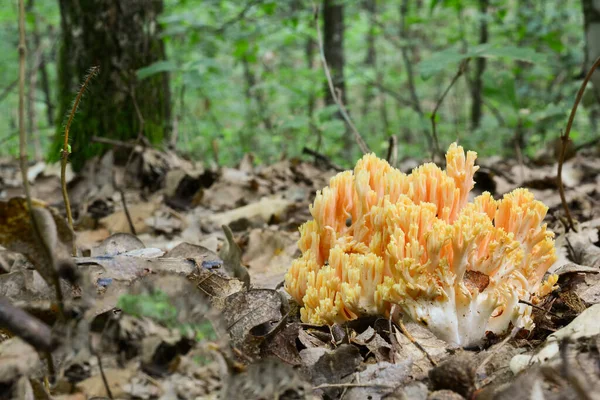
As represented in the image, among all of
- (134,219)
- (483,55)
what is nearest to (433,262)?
(483,55)

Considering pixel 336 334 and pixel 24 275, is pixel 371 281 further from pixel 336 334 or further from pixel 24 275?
pixel 24 275

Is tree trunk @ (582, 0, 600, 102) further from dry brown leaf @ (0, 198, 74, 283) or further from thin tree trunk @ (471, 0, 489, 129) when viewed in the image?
dry brown leaf @ (0, 198, 74, 283)

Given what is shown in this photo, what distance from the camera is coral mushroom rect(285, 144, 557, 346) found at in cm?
200

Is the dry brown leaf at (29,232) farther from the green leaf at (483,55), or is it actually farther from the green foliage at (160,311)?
the green leaf at (483,55)

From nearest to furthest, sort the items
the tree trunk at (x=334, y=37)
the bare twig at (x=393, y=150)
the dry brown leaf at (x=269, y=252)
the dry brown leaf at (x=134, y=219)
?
the dry brown leaf at (x=269, y=252)
the bare twig at (x=393, y=150)
the dry brown leaf at (x=134, y=219)
the tree trunk at (x=334, y=37)

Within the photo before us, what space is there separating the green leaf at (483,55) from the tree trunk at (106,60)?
257 cm

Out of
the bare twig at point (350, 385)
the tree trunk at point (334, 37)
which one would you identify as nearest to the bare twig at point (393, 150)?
the bare twig at point (350, 385)

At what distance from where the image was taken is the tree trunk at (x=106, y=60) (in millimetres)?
4574

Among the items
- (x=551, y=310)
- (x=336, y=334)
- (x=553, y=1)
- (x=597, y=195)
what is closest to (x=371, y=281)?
(x=336, y=334)

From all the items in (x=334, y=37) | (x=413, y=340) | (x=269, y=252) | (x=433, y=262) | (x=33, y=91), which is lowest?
(x=269, y=252)

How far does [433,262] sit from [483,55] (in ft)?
7.58

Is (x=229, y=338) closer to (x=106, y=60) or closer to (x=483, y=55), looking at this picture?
(x=483, y=55)

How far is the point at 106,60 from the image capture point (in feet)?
15.2

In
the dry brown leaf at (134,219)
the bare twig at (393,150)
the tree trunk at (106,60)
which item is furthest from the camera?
the tree trunk at (106,60)
